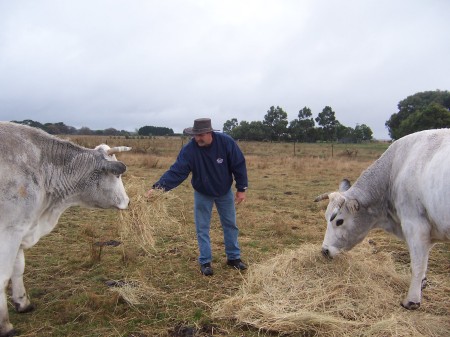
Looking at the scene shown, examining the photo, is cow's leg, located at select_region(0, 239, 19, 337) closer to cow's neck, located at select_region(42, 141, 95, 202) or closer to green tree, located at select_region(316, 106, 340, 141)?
cow's neck, located at select_region(42, 141, 95, 202)

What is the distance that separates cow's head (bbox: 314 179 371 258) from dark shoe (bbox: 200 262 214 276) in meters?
1.64

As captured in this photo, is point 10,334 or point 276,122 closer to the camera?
point 10,334

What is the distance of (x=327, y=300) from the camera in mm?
4742

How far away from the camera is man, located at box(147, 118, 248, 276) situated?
20.1 feet

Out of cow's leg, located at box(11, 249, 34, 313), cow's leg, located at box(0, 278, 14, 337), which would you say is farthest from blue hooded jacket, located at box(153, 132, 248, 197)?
cow's leg, located at box(0, 278, 14, 337)

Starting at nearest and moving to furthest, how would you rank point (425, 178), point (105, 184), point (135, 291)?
1. point (425, 178)
2. point (105, 184)
3. point (135, 291)

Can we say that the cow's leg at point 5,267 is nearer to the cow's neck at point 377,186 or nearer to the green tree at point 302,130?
the cow's neck at point 377,186

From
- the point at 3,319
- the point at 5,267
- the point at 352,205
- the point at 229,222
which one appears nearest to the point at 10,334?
the point at 3,319

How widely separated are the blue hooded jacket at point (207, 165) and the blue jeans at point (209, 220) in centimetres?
16

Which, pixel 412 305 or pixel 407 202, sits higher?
pixel 407 202

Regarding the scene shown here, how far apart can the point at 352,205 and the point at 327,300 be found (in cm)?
136

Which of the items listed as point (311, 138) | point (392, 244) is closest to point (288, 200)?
point (392, 244)

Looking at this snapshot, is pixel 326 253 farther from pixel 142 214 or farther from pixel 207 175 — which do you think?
pixel 142 214

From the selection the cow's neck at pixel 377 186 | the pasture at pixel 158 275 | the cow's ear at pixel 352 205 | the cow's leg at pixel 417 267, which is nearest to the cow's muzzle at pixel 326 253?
the pasture at pixel 158 275
